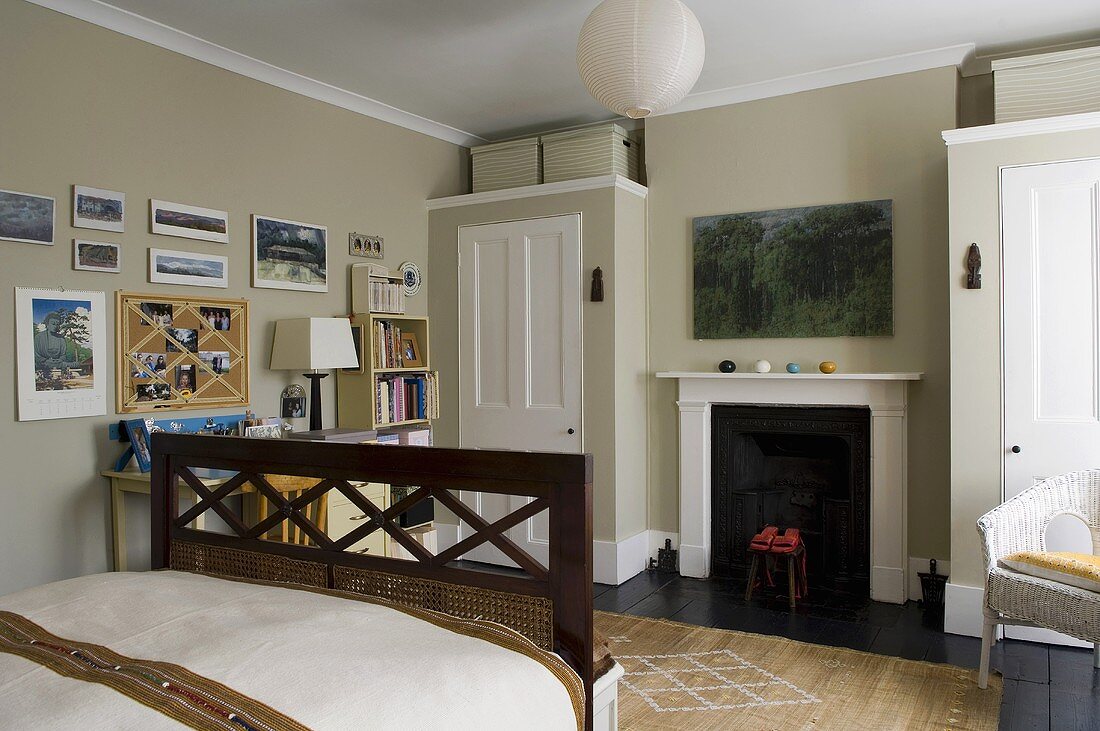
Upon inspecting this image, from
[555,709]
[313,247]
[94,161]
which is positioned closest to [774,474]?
[313,247]

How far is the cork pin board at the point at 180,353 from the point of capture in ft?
11.9

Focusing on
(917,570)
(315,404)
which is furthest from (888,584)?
(315,404)

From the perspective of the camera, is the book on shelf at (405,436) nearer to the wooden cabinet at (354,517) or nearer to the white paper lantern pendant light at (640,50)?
the wooden cabinet at (354,517)

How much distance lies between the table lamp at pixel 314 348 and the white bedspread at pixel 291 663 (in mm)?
2195

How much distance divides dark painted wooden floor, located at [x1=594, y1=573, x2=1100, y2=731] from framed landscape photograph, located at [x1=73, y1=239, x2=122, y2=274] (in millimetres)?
2836

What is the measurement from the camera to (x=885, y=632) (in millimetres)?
3814

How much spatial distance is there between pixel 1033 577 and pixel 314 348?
3234mm

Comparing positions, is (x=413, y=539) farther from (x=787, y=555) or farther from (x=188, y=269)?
(x=787, y=555)

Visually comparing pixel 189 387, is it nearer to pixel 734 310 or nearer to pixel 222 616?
pixel 222 616

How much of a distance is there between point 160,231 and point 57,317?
0.61 meters

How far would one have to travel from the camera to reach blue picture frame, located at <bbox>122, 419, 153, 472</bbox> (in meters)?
3.50

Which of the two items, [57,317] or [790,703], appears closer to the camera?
[790,703]

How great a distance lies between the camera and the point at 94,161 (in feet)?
11.5

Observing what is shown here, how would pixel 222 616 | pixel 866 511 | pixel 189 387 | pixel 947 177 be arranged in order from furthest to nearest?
pixel 866 511 < pixel 947 177 < pixel 189 387 < pixel 222 616
